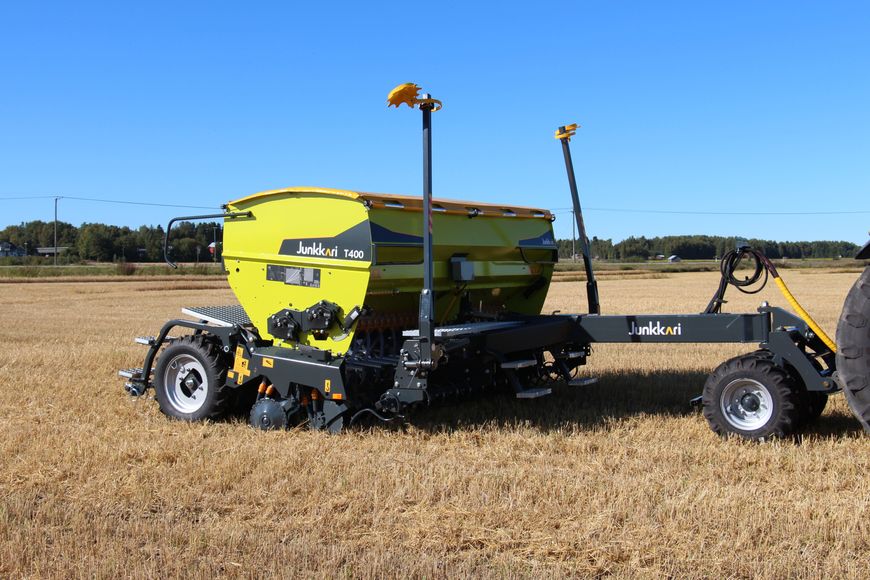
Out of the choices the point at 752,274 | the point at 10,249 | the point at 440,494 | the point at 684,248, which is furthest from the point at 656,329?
the point at 10,249

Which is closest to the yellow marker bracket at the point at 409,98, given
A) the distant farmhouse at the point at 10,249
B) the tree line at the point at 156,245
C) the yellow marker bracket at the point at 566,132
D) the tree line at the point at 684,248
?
the yellow marker bracket at the point at 566,132

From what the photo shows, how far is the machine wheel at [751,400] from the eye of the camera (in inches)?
244

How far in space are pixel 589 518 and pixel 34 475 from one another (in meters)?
3.64

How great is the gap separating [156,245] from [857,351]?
71.1 meters

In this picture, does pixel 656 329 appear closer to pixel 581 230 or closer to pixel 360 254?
pixel 581 230

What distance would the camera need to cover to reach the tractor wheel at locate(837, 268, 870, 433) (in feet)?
13.3

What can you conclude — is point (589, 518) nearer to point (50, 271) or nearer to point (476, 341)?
point (476, 341)

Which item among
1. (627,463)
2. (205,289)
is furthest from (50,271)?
(627,463)

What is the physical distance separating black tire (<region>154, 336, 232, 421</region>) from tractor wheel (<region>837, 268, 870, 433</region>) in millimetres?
5229

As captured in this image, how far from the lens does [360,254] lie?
684 centimetres

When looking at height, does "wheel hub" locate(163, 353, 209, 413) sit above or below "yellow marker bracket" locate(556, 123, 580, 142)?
below

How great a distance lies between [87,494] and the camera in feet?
17.1

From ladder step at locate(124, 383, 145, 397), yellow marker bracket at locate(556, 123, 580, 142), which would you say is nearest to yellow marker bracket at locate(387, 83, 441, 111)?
yellow marker bracket at locate(556, 123, 580, 142)

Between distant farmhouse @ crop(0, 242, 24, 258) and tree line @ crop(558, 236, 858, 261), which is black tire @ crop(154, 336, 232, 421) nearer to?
tree line @ crop(558, 236, 858, 261)
